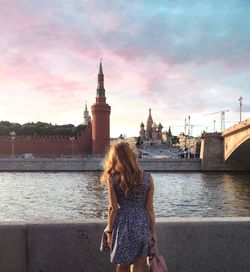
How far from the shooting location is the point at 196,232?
3.91 metres

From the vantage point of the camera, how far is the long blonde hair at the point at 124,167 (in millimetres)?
3211

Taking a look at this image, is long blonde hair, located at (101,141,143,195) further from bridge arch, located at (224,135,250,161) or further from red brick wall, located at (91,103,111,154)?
red brick wall, located at (91,103,111,154)

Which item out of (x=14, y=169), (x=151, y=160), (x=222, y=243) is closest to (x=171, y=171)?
(x=151, y=160)

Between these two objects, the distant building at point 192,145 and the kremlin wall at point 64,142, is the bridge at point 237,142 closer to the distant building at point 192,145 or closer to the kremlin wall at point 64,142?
the distant building at point 192,145

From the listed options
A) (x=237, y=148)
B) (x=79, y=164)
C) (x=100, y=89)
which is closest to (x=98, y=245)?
(x=237, y=148)

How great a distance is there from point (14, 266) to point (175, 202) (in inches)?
642

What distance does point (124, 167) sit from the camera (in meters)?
3.24

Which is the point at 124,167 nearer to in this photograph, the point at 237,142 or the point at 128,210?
the point at 128,210

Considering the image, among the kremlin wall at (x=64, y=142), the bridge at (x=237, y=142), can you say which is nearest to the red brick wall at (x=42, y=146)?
the kremlin wall at (x=64, y=142)

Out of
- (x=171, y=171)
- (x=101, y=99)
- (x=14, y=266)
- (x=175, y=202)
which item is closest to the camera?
(x=14, y=266)

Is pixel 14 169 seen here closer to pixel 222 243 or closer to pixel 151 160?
pixel 151 160

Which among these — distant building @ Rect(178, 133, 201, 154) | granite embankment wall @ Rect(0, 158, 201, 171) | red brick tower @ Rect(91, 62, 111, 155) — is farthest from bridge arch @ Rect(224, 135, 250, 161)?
red brick tower @ Rect(91, 62, 111, 155)

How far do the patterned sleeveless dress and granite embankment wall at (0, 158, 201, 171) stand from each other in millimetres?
44478

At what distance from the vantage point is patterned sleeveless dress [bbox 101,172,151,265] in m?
3.19
